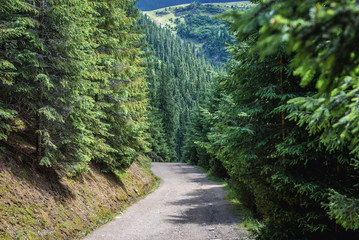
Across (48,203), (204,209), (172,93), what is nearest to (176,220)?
(204,209)

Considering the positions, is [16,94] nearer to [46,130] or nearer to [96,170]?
[46,130]

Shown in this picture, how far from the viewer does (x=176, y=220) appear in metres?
9.94

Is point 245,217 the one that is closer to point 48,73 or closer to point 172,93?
point 48,73

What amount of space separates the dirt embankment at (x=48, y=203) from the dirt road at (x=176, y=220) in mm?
719

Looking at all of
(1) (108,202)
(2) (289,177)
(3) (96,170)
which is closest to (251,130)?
(2) (289,177)

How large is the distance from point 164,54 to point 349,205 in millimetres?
154878

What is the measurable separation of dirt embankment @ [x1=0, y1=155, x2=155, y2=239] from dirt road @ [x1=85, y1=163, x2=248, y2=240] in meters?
0.72

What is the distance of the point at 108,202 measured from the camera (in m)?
10.5

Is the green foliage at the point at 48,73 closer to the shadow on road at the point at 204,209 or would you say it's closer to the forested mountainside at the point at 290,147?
the forested mountainside at the point at 290,147

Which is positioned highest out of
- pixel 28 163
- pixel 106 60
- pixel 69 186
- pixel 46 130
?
pixel 106 60

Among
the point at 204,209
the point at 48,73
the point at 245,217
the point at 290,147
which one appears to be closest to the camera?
the point at 290,147

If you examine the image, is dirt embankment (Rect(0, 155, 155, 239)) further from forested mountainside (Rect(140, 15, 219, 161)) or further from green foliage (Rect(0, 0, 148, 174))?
forested mountainside (Rect(140, 15, 219, 161))

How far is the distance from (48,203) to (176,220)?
4918mm

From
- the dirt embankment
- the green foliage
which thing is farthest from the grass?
the green foliage
